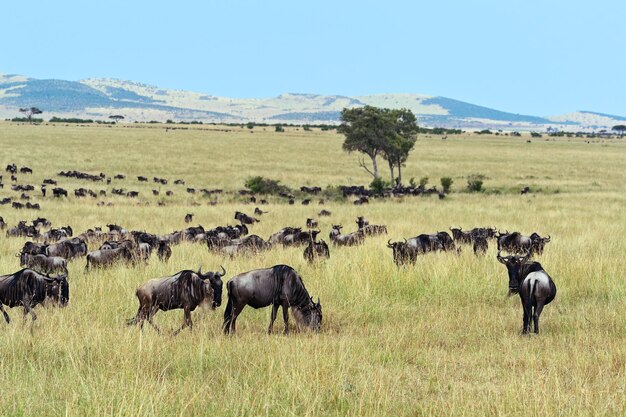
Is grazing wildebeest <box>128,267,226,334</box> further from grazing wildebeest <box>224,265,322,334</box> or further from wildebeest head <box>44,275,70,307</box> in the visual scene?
wildebeest head <box>44,275,70,307</box>

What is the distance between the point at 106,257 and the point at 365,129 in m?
39.8

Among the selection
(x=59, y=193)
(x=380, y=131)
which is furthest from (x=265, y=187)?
(x=59, y=193)

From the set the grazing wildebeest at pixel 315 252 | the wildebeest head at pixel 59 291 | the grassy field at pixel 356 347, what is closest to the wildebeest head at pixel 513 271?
the grassy field at pixel 356 347

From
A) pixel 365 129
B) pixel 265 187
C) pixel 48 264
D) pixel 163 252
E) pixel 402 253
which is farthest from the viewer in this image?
pixel 365 129

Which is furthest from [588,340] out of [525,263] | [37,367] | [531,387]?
[37,367]

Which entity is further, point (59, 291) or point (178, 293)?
point (59, 291)

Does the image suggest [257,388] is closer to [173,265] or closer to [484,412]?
[484,412]

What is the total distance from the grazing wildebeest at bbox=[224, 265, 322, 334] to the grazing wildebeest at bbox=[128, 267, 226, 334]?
1.09 feet

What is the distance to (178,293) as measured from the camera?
870 cm

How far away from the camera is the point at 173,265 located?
13.9 meters

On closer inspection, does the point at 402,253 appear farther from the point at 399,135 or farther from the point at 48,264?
the point at 399,135

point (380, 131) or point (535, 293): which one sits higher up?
point (380, 131)

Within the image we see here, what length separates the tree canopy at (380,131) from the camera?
5191 centimetres

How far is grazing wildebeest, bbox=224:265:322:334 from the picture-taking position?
28.4 ft
